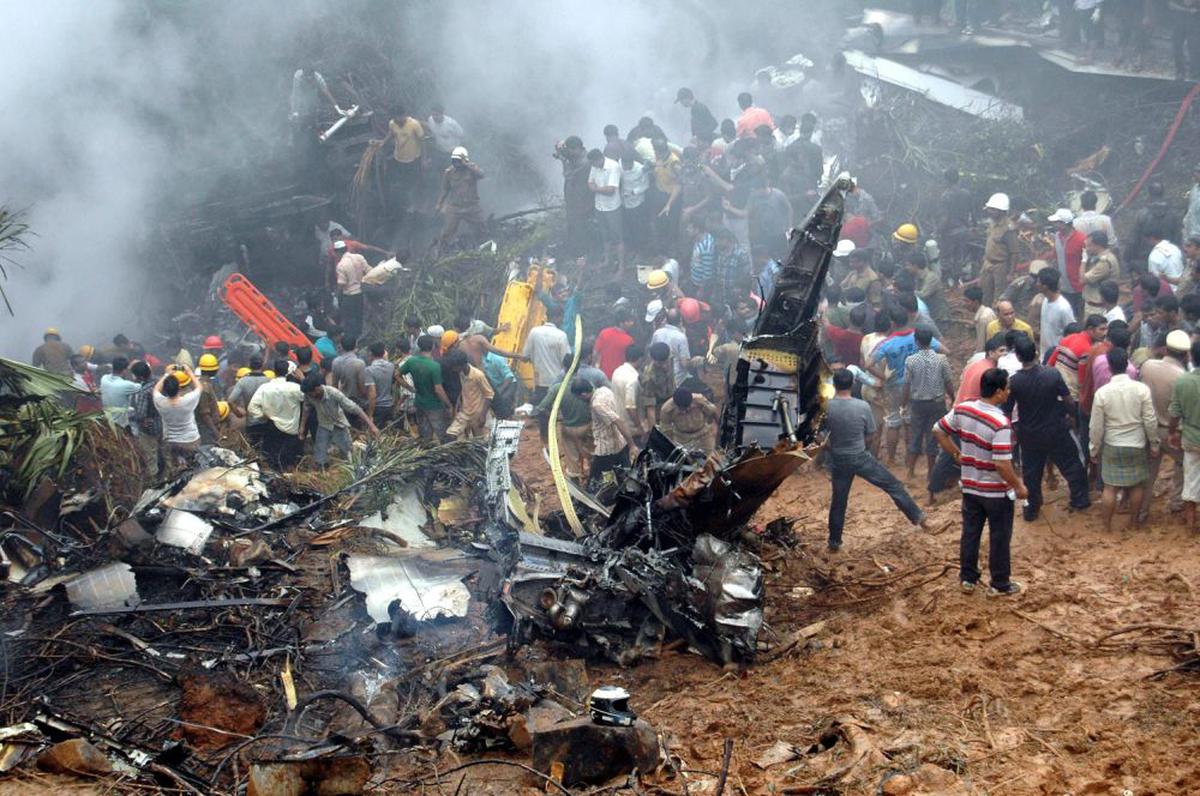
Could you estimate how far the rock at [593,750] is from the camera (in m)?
5.85

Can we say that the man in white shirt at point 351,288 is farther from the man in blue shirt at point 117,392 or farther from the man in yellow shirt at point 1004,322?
the man in yellow shirt at point 1004,322

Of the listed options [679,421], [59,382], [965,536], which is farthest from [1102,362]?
[59,382]

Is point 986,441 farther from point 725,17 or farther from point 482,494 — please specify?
point 725,17

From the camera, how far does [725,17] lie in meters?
21.3

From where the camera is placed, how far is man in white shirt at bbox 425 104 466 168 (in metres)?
17.8

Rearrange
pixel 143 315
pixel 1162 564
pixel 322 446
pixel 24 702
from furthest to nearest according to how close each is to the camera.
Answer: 1. pixel 143 315
2. pixel 322 446
3. pixel 1162 564
4. pixel 24 702

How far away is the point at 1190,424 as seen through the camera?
7.96m

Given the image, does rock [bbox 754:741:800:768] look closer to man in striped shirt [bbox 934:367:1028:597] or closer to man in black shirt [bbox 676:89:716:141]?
man in striped shirt [bbox 934:367:1028:597]

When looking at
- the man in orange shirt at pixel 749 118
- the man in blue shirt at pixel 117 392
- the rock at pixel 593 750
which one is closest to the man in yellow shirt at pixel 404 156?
the man in orange shirt at pixel 749 118

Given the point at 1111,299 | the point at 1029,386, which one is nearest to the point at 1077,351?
the point at 1111,299

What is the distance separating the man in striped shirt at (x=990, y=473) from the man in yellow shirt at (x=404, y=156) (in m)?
12.1

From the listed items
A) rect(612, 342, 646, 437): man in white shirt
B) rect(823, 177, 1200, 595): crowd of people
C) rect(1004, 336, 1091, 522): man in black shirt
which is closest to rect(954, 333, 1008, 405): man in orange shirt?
rect(823, 177, 1200, 595): crowd of people

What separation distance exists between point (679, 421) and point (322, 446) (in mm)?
3938

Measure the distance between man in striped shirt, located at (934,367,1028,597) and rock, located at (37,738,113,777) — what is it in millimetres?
5580
